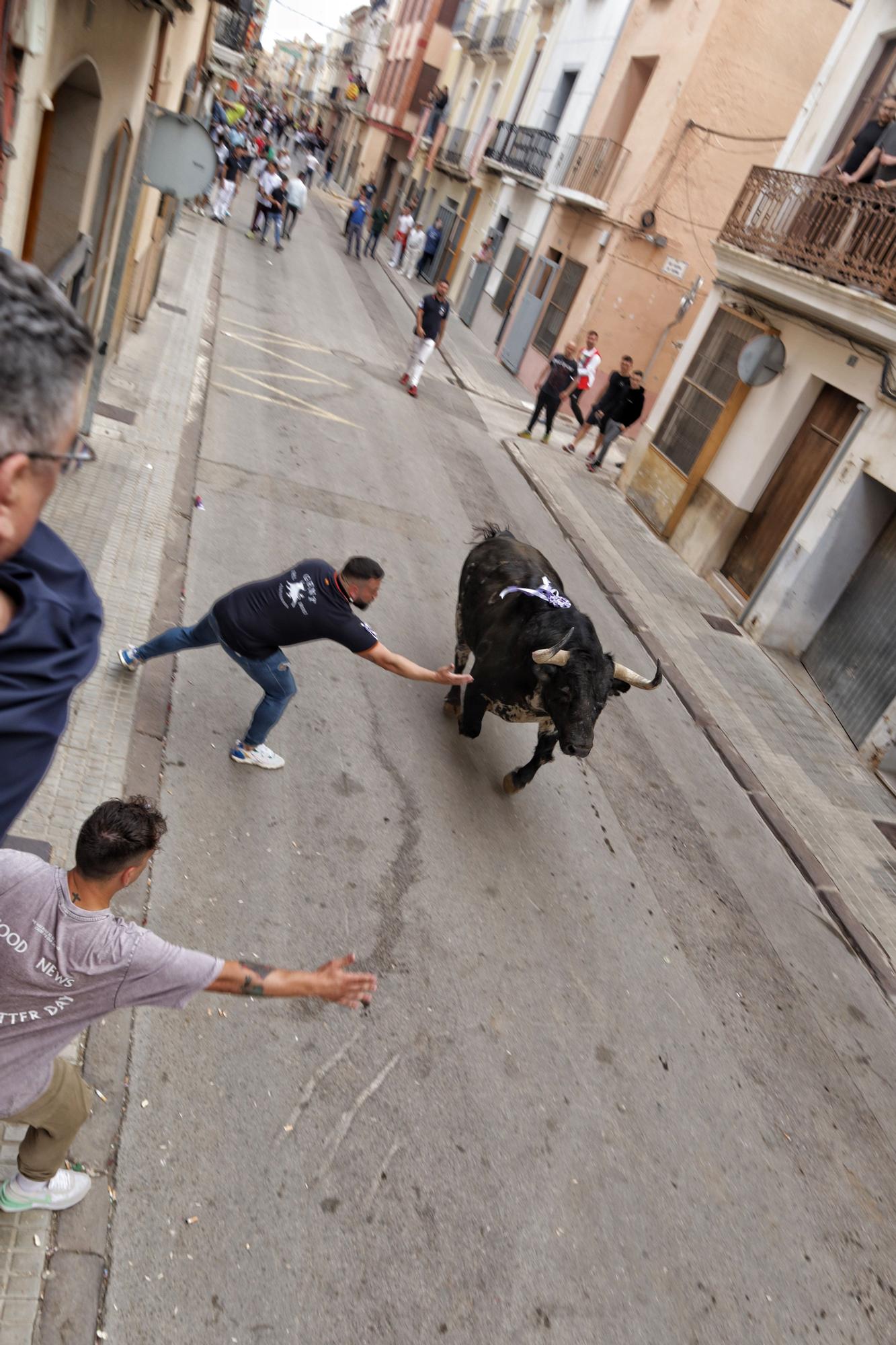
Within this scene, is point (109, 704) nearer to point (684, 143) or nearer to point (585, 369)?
point (585, 369)

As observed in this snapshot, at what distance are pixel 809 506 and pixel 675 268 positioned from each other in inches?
374

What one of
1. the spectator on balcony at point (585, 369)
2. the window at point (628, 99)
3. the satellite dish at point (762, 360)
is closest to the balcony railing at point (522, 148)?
the window at point (628, 99)

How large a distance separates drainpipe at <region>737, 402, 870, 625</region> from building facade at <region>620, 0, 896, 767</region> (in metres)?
0.02

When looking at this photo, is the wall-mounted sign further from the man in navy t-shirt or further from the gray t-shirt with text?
the gray t-shirt with text

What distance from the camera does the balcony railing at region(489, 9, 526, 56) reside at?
96.2 ft

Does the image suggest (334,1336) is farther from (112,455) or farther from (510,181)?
(510,181)

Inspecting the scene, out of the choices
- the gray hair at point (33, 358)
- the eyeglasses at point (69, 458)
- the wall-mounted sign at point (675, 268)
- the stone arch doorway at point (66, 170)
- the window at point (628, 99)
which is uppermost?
the window at point (628, 99)

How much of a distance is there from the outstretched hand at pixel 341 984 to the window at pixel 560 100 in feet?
87.9

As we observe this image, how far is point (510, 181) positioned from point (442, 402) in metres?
13.1

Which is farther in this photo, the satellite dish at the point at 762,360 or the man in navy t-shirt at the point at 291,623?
the satellite dish at the point at 762,360

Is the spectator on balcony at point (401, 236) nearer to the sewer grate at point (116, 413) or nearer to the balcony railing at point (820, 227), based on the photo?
the balcony railing at point (820, 227)

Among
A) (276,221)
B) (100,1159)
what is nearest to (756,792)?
(100,1159)

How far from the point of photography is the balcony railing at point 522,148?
24203 millimetres

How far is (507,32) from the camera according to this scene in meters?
30.0
